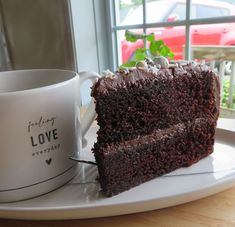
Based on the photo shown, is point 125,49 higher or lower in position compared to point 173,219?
higher

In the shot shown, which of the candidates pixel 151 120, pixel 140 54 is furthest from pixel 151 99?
pixel 140 54

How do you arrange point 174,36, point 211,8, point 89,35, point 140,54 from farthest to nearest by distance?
1. point 89,35
2. point 174,36
3. point 211,8
4. point 140,54

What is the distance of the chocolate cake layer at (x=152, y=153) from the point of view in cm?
38

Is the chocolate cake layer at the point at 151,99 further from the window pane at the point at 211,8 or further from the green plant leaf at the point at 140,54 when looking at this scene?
the window pane at the point at 211,8

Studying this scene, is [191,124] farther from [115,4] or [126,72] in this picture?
[115,4]

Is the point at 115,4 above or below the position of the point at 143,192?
above

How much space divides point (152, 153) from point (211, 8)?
31.9 inches

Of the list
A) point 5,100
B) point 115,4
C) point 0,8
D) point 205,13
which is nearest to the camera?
point 5,100

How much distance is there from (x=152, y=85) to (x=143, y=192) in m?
0.15

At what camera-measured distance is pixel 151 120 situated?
1.36 feet

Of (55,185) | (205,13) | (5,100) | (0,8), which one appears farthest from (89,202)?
(0,8)

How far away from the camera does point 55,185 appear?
385 mm

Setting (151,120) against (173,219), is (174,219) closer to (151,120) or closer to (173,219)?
(173,219)

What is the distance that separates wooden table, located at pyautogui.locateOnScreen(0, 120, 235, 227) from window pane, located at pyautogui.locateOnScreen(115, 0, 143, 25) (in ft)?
3.31
